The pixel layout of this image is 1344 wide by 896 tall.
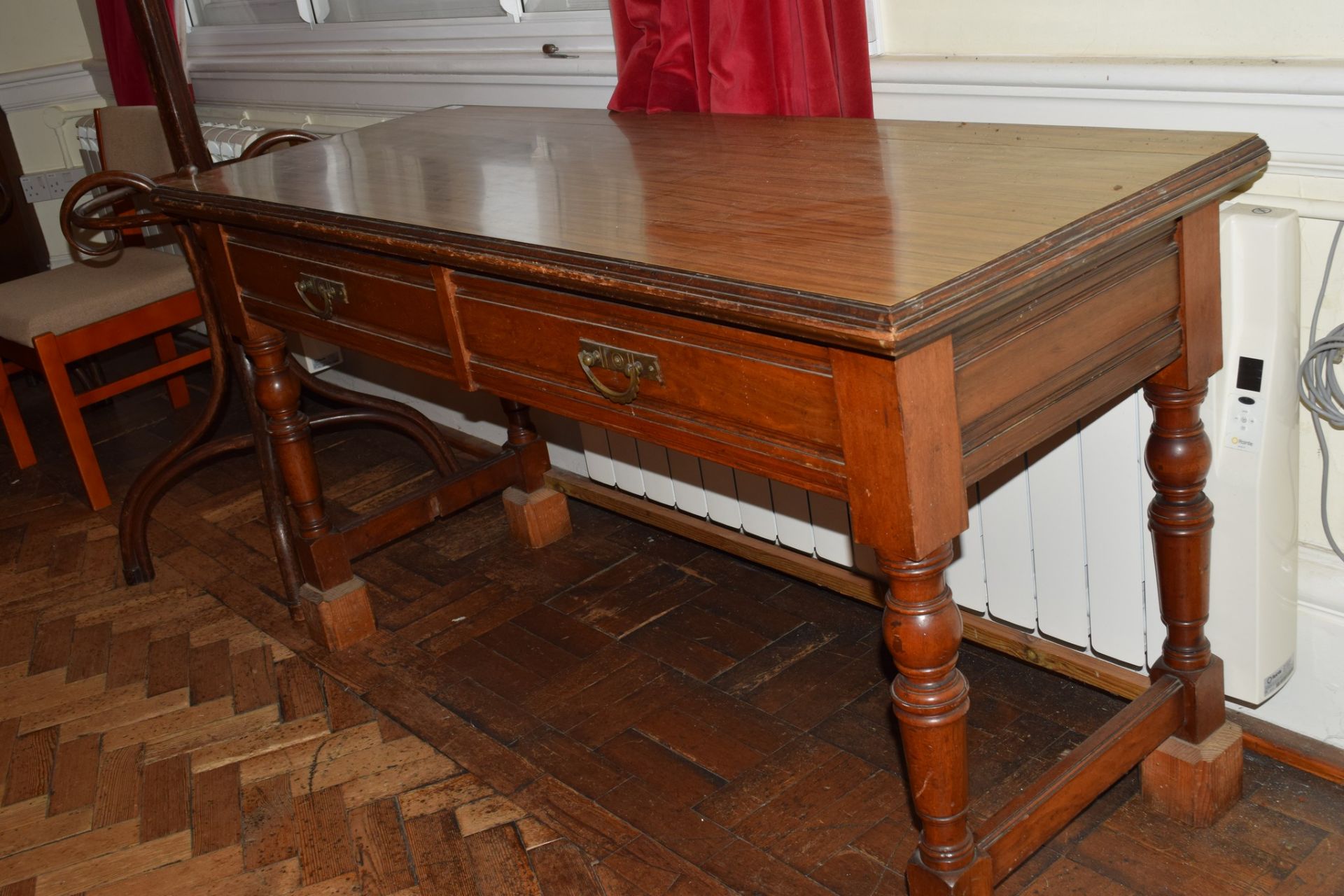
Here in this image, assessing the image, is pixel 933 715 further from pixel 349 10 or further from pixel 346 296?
pixel 349 10

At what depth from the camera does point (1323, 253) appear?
1.54 meters

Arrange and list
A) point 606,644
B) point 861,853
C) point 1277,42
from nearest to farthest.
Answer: point 1277,42
point 861,853
point 606,644

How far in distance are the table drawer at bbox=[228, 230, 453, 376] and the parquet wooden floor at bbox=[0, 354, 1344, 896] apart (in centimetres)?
68

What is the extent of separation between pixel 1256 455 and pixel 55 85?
13.5 ft

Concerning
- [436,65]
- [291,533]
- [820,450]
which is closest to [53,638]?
[291,533]

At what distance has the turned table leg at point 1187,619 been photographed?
60.7 inches

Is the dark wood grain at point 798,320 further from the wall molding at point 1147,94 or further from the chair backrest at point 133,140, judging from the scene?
the chair backrest at point 133,140

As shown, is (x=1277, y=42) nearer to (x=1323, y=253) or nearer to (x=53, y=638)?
(x=1323, y=253)

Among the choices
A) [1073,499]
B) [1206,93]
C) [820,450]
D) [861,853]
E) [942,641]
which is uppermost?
[1206,93]

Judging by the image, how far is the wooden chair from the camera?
3131 mm

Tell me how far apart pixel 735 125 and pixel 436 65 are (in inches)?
46.2

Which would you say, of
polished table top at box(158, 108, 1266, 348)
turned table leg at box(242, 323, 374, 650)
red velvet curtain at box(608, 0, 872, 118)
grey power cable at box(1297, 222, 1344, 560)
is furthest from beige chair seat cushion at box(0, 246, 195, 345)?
grey power cable at box(1297, 222, 1344, 560)

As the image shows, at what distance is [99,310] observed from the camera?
124 inches

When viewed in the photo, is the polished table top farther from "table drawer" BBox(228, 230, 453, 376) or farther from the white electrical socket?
the white electrical socket
